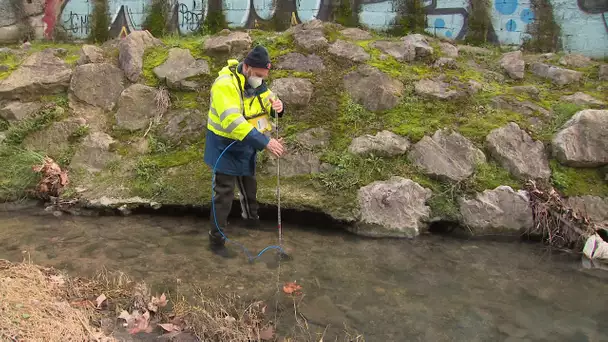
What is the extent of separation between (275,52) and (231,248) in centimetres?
389

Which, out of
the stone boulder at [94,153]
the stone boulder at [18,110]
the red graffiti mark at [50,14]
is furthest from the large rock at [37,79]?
the red graffiti mark at [50,14]

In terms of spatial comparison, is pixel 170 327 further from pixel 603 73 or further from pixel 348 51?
pixel 603 73

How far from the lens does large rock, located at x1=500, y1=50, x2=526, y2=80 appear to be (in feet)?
25.2

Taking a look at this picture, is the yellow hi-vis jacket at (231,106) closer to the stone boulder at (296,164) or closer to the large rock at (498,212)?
the stone boulder at (296,164)

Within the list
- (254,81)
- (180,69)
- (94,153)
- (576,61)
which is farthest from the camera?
(576,61)

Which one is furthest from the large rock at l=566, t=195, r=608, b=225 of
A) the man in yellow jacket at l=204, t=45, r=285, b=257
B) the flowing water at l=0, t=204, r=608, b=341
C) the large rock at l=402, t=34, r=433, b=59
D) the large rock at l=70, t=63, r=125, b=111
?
the large rock at l=70, t=63, r=125, b=111

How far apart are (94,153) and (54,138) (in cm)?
74

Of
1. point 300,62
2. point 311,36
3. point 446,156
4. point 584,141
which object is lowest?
point 446,156

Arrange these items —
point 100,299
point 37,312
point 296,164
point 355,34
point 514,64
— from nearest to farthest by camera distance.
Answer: point 37,312 < point 100,299 < point 296,164 < point 514,64 < point 355,34

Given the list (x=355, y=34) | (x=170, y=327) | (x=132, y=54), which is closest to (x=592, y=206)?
(x=355, y=34)

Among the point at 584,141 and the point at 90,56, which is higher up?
the point at 90,56

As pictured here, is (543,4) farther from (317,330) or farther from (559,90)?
(317,330)

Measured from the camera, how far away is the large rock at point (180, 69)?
7258 mm

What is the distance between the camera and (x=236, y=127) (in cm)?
446
